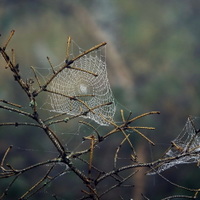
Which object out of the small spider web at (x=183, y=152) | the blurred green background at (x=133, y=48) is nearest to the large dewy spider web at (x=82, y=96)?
the small spider web at (x=183, y=152)

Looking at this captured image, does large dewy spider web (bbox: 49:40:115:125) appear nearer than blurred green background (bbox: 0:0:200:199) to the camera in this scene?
Yes

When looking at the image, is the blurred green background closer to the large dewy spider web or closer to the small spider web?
the large dewy spider web

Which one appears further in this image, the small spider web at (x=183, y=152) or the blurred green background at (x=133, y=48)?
the blurred green background at (x=133, y=48)

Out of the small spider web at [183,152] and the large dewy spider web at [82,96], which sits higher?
the large dewy spider web at [82,96]

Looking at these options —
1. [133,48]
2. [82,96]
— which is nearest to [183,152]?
[82,96]

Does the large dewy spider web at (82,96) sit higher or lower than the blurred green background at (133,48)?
lower

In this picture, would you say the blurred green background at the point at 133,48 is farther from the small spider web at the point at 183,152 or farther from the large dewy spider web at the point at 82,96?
the small spider web at the point at 183,152

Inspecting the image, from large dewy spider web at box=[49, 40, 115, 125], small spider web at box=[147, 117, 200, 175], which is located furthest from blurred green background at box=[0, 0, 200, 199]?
small spider web at box=[147, 117, 200, 175]

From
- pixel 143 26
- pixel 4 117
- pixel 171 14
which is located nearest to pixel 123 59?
pixel 143 26

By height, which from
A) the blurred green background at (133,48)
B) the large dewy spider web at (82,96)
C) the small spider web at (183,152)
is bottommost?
the small spider web at (183,152)
